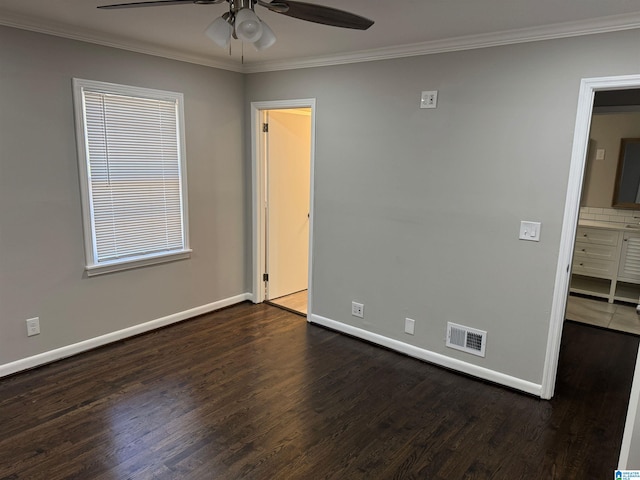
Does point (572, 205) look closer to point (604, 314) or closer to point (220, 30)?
point (220, 30)

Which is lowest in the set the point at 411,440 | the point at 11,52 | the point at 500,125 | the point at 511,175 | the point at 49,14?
the point at 411,440

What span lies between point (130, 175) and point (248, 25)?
221cm

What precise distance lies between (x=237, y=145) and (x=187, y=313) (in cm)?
174

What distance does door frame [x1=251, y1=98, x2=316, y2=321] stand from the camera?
395cm

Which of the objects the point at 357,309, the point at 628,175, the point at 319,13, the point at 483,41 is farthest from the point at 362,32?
the point at 628,175

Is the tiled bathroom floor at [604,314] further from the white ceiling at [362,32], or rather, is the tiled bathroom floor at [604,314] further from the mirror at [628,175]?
the white ceiling at [362,32]

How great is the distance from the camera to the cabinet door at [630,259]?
187 inches

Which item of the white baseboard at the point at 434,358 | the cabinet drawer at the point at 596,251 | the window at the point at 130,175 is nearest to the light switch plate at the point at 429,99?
the white baseboard at the point at 434,358

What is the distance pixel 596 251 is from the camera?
4980 millimetres

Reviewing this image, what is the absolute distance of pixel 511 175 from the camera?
2.89 metres

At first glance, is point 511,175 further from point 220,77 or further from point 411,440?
point 220,77

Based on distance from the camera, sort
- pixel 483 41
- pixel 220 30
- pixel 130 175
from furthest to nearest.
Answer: pixel 130 175 < pixel 483 41 < pixel 220 30

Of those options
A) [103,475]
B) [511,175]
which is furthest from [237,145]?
[103,475]

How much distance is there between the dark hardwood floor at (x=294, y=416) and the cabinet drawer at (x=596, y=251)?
1557 mm
